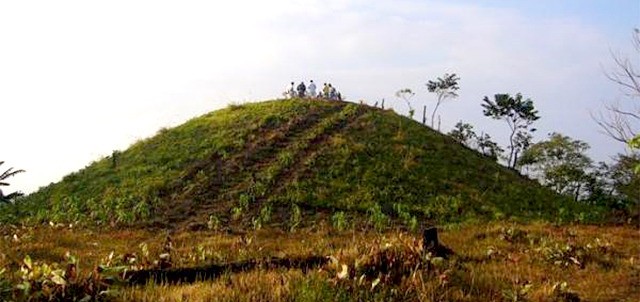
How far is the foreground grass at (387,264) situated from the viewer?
7.22 m

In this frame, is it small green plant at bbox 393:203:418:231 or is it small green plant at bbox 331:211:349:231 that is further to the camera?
small green plant at bbox 393:203:418:231

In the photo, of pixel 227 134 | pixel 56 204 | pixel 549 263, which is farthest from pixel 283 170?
pixel 549 263

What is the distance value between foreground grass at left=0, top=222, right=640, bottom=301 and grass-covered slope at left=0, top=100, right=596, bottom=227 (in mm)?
3201

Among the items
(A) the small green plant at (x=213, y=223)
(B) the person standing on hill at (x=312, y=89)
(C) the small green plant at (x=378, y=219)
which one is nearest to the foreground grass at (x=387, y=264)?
(A) the small green plant at (x=213, y=223)

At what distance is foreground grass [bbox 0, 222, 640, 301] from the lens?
722 cm

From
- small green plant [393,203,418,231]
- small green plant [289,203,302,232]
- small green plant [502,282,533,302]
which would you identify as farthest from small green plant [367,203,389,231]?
small green plant [502,282,533,302]

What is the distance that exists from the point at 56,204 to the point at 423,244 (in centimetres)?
2363

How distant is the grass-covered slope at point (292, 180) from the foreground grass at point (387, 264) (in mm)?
3201

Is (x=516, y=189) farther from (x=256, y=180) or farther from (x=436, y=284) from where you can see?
(x=436, y=284)

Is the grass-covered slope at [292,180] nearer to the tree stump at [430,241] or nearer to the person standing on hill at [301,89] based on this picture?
the person standing on hill at [301,89]

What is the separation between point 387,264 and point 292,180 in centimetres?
2098

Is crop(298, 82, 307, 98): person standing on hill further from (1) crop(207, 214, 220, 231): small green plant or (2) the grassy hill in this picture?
(1) crop(207, 214, 220, 231): small green plant

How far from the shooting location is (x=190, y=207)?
26906 millimetres

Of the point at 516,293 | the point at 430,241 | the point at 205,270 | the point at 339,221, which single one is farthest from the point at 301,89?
the point at 516,293
